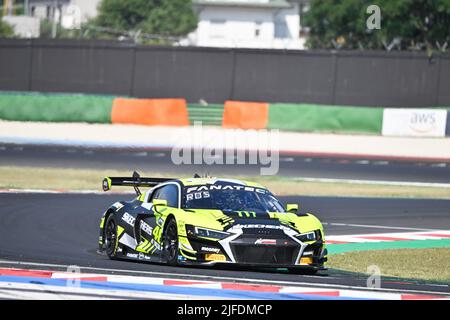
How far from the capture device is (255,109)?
39.0 metres

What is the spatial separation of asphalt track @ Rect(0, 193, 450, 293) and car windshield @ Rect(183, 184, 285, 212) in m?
0.87

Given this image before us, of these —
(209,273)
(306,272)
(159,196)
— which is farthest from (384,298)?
(159,196)

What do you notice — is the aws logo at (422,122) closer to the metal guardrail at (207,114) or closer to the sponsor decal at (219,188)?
the metal guardrail at (207,114)

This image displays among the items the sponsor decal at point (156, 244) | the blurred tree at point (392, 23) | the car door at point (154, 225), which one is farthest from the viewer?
the blurred tree at point (392, 23)

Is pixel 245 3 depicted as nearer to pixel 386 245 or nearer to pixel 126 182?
pixel 386 245

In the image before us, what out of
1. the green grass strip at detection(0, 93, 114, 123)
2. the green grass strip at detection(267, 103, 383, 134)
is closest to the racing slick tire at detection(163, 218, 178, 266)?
the green grass strip at detection(267, 103, 383, 134)

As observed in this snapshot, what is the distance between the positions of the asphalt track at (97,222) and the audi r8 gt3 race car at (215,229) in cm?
21

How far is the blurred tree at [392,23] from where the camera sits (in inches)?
2156

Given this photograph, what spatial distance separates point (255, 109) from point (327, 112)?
2541mm

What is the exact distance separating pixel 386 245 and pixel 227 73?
25.2 metres

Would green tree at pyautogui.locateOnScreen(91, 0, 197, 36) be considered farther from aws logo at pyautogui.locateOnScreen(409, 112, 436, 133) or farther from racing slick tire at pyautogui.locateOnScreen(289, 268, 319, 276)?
racing slick tire at pyautogui.locateOnScreen(289, 268, 319, 276)

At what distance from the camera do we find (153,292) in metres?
10.4

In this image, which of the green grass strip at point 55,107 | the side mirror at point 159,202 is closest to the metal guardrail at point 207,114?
the green grass strip at point 55,107

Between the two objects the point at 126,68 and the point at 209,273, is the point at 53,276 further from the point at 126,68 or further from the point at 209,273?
the point at 126,68
